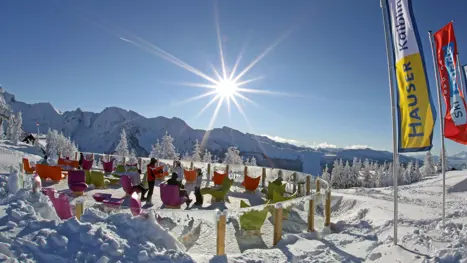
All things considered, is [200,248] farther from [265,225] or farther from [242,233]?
[265,225]

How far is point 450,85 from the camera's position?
8.60 meters

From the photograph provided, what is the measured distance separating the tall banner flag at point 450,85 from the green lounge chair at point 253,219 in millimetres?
5994

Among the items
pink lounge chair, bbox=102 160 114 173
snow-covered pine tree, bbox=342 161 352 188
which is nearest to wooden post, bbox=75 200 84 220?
pink lounge chair, bbox=102 160 114 173

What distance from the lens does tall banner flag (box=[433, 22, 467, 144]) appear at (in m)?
8.31

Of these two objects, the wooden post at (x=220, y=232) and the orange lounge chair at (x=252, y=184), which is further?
the orange lounge chair at (x=252, y=184)

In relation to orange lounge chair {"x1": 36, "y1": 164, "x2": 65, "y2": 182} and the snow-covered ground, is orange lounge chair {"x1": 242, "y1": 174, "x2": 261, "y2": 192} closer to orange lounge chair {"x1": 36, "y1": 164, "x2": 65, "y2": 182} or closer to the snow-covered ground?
the snow-covered ground

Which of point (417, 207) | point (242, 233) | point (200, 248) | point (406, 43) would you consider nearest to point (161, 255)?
point (200, 248)

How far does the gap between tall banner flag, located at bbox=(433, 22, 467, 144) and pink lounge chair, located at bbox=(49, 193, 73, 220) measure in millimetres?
10079

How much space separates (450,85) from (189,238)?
8242 millimetres

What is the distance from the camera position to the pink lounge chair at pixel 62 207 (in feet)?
20.6

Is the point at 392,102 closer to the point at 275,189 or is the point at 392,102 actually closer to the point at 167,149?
the point at 275,189

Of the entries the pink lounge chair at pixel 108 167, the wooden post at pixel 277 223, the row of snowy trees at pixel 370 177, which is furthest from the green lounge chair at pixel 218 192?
the row of snowy trees at pixel 370 177

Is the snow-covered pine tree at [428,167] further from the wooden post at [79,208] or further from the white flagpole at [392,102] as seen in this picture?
the wooden post at [79,208]

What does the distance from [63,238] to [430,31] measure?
10.2 metres
